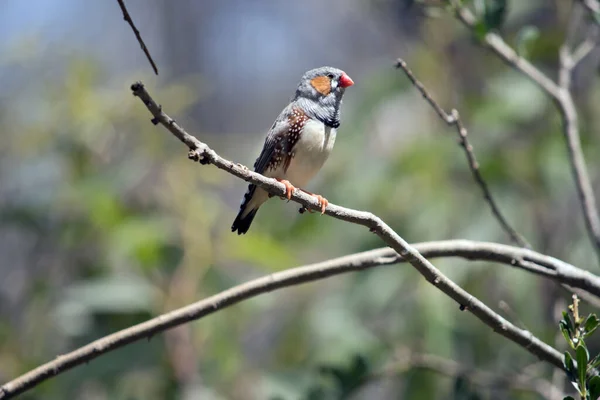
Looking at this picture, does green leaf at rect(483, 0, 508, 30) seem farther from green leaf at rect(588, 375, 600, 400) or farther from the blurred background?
green leaf at rect(588, 375, 600, 400)

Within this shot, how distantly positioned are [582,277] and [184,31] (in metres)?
7.76

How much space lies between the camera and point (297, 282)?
2.04m

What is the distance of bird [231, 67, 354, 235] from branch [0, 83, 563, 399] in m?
0.33

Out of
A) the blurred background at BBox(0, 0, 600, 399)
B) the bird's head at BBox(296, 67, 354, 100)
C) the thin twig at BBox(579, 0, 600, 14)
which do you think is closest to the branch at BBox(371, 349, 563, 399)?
the blurred background at BBox(0, 0, 600, 399)

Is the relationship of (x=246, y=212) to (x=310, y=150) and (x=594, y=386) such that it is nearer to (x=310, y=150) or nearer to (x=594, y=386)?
(x=310, y=150)

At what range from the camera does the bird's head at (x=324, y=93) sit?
7.59 feet

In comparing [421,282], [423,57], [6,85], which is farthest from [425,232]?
[6,85]

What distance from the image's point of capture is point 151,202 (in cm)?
390

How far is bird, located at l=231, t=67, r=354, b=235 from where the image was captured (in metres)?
2.28

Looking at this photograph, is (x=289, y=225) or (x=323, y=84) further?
(x=289, y=225)

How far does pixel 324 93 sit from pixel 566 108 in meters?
0.80

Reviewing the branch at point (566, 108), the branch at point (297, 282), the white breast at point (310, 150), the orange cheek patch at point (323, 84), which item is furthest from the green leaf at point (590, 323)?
the orange cheek patch at point (323, 84)

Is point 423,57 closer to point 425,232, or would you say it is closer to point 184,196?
point 425,232

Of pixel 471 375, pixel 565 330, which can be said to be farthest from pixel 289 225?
pixel 565 330
